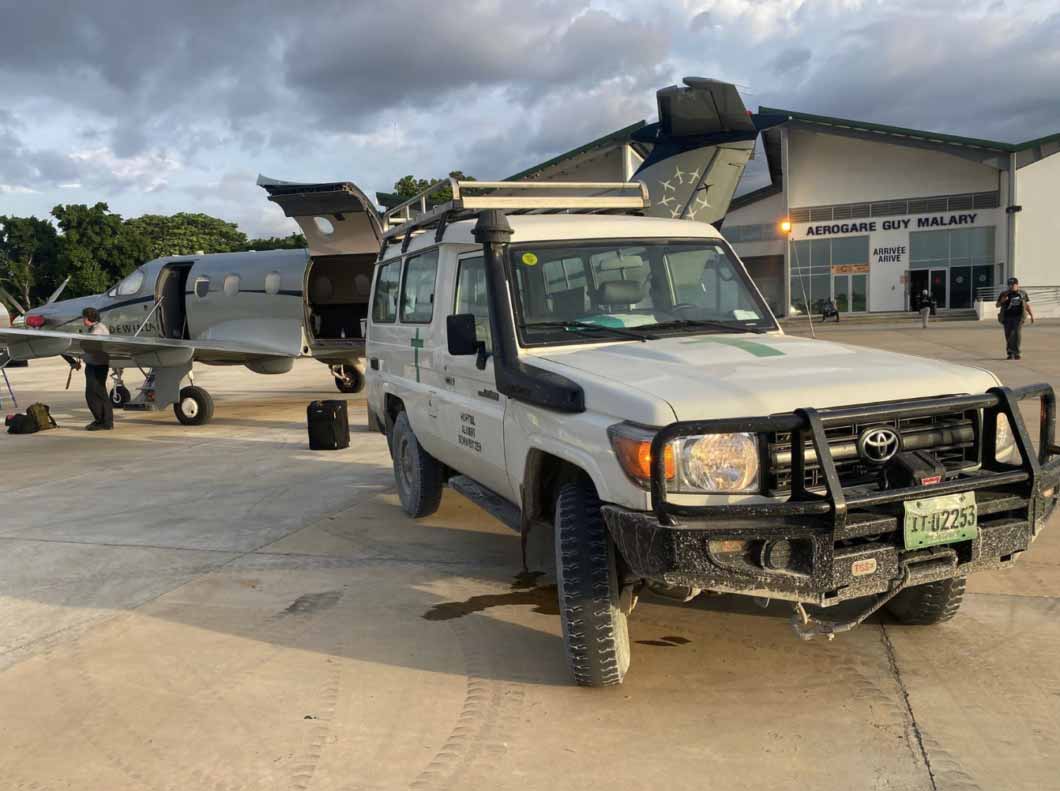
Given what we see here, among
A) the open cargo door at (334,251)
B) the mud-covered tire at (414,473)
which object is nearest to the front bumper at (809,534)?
the mud-covered tire at (414,473)

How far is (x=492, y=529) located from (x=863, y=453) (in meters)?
3.65

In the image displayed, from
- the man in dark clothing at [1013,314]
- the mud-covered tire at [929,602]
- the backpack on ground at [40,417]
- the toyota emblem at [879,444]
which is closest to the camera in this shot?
the toyota emblem at [879,444]

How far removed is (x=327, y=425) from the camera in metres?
10.1

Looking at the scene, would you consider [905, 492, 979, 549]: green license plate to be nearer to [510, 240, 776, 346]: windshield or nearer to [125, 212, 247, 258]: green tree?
[510, 240, 776, 346]: windshield

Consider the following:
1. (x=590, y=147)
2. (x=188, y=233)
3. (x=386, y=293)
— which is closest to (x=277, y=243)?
(x=188, y=233)

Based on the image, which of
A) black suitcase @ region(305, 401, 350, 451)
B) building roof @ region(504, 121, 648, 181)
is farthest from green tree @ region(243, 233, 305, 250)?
black suitcase @ region(305, 401, 350, 451)

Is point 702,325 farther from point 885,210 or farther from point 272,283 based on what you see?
point 885,210

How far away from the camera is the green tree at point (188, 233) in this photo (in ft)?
237

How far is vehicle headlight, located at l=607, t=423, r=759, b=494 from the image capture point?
3.26 metres

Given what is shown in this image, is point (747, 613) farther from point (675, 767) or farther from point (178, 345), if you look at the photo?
point (178, 345)

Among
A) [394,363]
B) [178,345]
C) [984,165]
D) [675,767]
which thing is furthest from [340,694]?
[984,165]

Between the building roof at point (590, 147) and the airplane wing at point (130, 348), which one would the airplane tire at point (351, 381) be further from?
the building roof at point (590, 147)

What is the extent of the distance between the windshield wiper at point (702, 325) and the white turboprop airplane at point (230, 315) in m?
8.29

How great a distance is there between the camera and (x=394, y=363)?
21.8 feet
